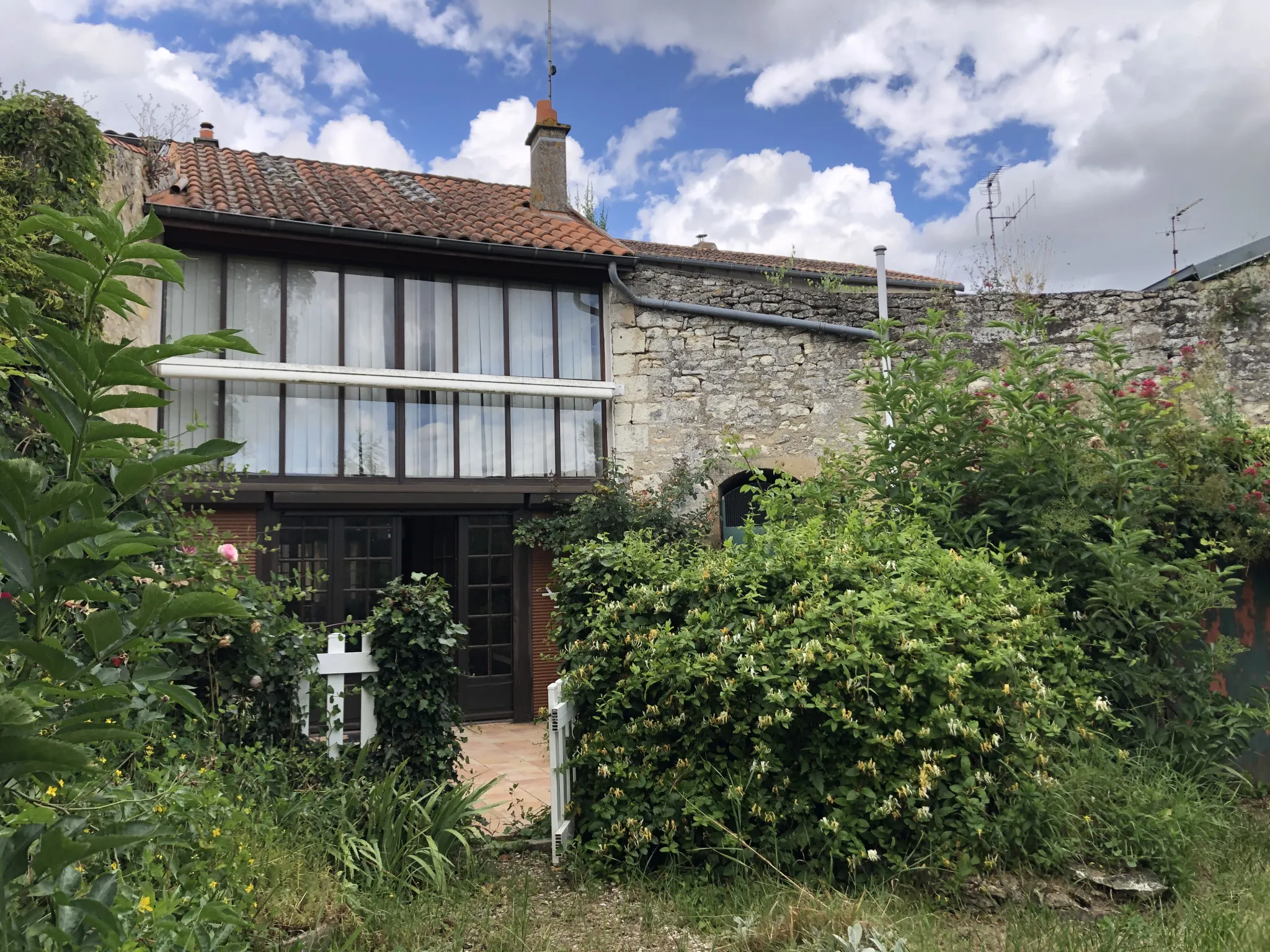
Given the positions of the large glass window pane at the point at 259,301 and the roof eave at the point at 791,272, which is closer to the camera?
the large glass window pane at the point at 259,301

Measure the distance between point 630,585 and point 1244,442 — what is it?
12.7ft

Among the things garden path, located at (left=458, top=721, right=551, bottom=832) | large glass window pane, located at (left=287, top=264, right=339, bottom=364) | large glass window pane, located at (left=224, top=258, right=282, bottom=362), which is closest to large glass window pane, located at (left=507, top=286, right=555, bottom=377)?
large glass window pane, located at (left=287, top=264, right=339, bottom=364)

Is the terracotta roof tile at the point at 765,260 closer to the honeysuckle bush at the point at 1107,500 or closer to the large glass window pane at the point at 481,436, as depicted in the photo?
the large glass window pane at the point at 481,436

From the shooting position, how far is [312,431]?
26.7ft

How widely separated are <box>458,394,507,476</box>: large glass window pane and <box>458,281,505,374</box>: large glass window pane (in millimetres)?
327

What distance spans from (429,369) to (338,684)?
483 centimetres

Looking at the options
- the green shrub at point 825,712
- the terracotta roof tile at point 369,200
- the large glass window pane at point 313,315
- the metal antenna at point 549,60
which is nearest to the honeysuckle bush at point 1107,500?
the green shrub at point 825,712

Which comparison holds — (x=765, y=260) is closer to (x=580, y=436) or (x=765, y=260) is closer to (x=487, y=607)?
(x=580, y=436)

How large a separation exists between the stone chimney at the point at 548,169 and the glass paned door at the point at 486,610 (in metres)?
4.14

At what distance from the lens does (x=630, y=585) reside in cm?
433

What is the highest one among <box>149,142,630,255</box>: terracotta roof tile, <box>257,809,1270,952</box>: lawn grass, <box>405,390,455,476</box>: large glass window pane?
<box>149,142,630,255</box>: terracotta roof tile

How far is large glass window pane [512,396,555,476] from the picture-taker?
8.80 metres

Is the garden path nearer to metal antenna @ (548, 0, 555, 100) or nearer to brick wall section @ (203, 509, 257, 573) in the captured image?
brick wall section @ (203, 509, 257, 573)

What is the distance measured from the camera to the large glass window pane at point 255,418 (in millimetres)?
7926
